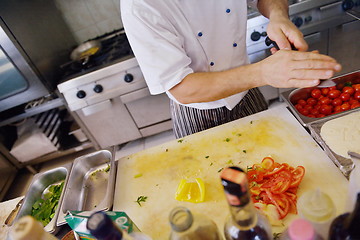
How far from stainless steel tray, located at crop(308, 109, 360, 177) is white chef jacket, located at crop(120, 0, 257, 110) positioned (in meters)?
0.37

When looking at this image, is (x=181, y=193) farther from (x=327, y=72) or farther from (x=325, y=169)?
(x=327, y=72)

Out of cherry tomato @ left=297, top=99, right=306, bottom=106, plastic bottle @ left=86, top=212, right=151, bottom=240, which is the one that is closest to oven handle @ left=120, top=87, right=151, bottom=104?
cherry tomato @ left=297, top=99, right=306, bottom=106

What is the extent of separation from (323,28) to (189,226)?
2.08 m

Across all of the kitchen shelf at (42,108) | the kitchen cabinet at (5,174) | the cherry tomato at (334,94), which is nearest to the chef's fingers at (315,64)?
the cherry tomato at (334,94)

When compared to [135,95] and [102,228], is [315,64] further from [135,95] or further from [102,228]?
[135,95]

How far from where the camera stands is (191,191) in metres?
0.91

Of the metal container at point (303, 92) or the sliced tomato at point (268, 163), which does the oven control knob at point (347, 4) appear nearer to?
the metal container at point (303, 92)

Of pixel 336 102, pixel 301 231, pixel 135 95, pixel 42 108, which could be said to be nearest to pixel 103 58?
pixel 135 95

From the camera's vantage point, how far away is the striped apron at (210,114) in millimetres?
1280

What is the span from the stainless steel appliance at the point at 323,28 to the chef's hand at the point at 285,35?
3.35 ft

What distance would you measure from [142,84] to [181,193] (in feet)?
4.26

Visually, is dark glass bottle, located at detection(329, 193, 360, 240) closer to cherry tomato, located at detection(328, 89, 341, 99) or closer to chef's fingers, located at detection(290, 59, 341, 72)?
chef's fingers, located at detection(290, 59, 341, 72)

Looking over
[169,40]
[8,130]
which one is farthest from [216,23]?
[8,130]

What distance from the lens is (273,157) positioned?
948mm
